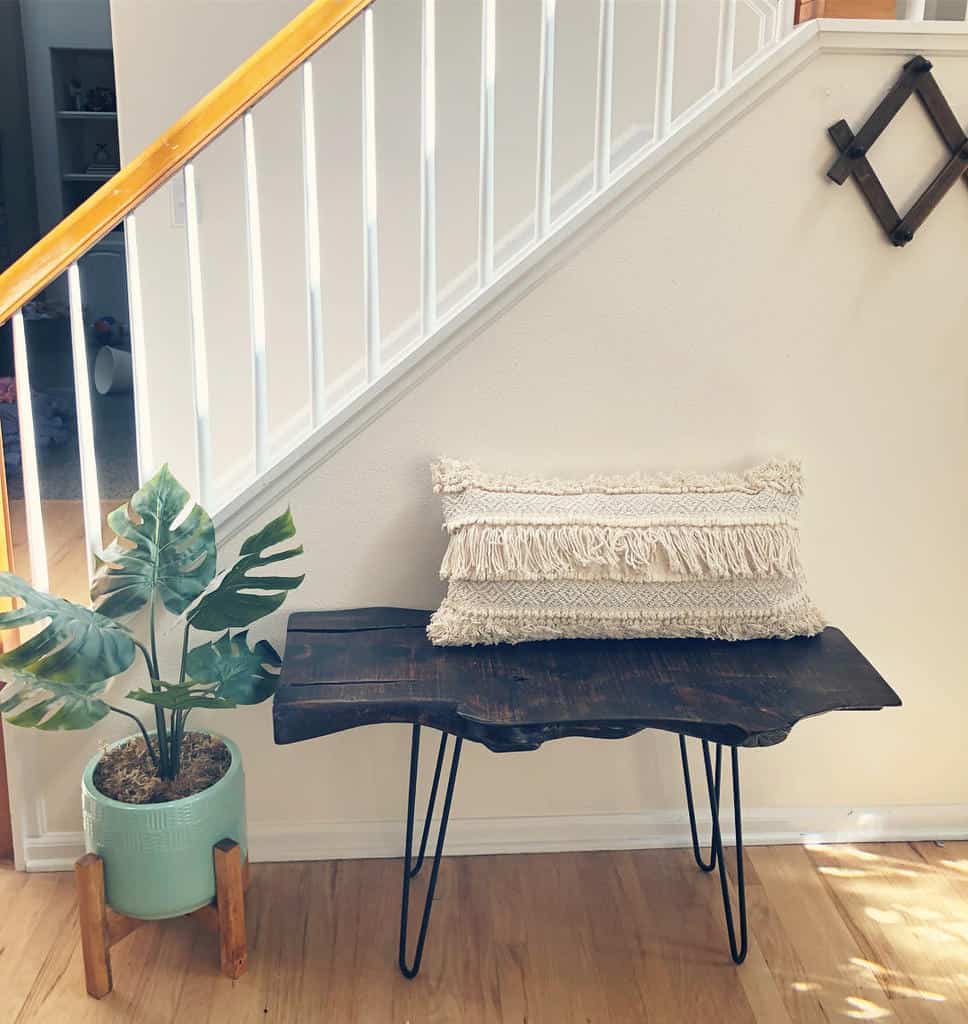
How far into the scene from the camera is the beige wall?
192 centimetres

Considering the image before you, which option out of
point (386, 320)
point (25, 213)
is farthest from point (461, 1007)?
point (25, 213)

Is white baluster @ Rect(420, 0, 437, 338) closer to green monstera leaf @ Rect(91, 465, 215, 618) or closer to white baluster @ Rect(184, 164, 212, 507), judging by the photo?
white baluster @ Rect(184, 164, 212, 507)

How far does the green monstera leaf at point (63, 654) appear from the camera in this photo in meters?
1.61

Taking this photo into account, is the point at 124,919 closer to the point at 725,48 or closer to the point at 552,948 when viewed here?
the point at 552,948

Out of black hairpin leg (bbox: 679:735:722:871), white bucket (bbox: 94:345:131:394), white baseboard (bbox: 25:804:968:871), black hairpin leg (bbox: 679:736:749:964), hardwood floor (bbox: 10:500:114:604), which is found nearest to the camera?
black hairpin leg (bbox: 679:736:749:964)

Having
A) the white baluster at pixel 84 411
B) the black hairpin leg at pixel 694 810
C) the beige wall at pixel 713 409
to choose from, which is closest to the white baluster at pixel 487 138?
the beige wall at pixel 713 409

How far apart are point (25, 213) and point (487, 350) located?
4188 mm

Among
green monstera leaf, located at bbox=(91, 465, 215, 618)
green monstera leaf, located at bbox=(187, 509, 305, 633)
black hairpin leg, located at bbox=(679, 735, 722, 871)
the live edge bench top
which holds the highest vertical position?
green monstera leaf, located at bbox=(91, 465, 215, 618)

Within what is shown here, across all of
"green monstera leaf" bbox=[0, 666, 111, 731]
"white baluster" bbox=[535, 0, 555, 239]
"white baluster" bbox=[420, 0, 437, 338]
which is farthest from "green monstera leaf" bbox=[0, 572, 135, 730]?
"white baluster" bbox=[535, 0, 555, 239]

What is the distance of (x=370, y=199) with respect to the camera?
1827mm

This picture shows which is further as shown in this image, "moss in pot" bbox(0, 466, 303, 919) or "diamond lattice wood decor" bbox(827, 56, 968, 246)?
"diamond lattice wood decor" bbox(827, 56, 968, 246)

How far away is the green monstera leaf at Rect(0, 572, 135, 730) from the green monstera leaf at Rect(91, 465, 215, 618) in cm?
9

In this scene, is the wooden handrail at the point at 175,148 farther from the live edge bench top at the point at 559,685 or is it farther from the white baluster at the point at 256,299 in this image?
the live edge bench top at the point at 559,685

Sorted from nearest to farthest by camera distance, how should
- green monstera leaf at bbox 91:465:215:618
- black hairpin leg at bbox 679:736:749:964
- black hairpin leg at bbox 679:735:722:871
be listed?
green monstera leaf at bbox 91:465:215:618, black hairpin leg at bbox 679:736:749:964, black hairpin leg at bbox 679:735:722:871
